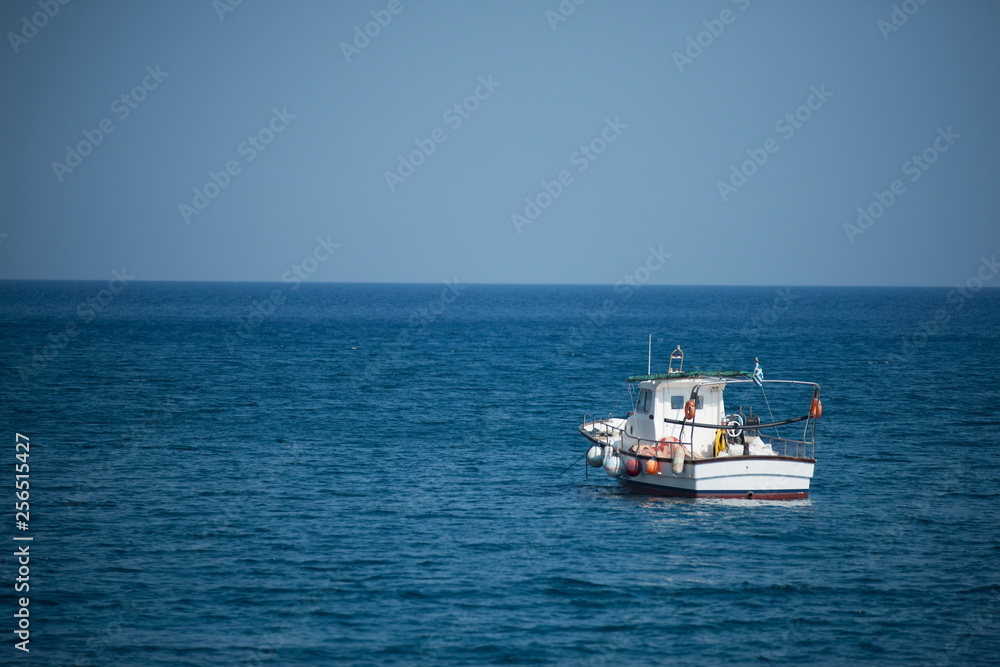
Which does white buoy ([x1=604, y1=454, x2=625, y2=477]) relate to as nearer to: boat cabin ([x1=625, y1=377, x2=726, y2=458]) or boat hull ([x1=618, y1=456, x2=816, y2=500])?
boat cabin ([x1=625, y1=377, x2=726, y2=458])

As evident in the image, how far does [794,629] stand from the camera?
25.5 metres

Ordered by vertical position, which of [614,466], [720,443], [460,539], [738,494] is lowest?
[460,539]

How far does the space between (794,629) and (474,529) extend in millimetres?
13370

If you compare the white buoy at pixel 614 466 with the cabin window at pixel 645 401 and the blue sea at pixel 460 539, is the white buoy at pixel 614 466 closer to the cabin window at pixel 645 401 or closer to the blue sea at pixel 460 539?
the blue sea at pixel 460 539

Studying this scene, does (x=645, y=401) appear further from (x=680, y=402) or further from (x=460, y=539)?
(x=460, y=539)

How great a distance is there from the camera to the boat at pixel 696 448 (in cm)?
3791

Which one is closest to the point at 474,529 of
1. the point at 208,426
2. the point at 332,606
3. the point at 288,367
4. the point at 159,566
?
the point at 332,606

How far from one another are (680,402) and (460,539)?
1334 centimetres

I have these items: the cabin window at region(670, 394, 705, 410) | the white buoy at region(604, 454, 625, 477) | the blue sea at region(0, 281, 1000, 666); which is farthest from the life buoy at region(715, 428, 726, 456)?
the white buoy at region(604, 454, 625, 477)

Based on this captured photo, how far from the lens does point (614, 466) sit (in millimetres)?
40094

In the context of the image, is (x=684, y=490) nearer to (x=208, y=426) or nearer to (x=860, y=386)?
(x=208, y=426)

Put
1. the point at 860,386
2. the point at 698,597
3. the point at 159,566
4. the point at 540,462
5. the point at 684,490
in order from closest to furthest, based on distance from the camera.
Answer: the point at 698,597
the point at 159,566
the point at 684,490
the point at 540,462
the point at 860,386

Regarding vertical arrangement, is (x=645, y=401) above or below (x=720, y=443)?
above

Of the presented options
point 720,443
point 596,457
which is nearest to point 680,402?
point 720,443
